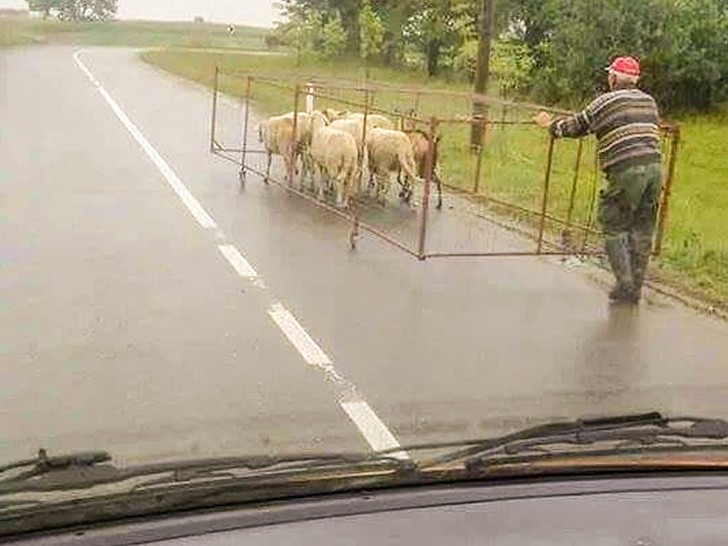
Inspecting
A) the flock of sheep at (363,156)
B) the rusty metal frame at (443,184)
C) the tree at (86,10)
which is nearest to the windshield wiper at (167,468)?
the tree at (86,10)

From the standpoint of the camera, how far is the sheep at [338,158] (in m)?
13.4

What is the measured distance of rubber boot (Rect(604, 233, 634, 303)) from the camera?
32.9ft

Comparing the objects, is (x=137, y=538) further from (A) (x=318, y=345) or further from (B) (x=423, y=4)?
(B) (x=423, y=4)

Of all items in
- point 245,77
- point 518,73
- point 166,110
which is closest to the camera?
point 245,77

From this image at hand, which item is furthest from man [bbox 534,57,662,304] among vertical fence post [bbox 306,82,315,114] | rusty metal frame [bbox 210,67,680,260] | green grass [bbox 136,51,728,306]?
vertical fence post [bbox 306,82,315,114]

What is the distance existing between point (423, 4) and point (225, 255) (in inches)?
702

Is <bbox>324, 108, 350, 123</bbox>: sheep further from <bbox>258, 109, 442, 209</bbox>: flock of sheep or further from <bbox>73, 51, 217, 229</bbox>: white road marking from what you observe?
<bbox>73, 51, 217, 229</bbox>: white road marking

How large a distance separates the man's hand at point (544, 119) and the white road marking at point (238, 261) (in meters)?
2.57

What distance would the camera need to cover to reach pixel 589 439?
320 centimetres

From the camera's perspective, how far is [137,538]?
2.55 m

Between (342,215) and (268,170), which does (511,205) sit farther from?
(268,170)

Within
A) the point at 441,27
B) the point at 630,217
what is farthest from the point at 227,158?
the point at 441,27

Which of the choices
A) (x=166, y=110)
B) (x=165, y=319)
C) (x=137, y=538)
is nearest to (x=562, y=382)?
(x=165, y=319)

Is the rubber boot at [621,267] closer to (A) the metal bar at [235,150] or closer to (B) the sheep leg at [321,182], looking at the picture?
(B) the sheep leg at [321,182]
